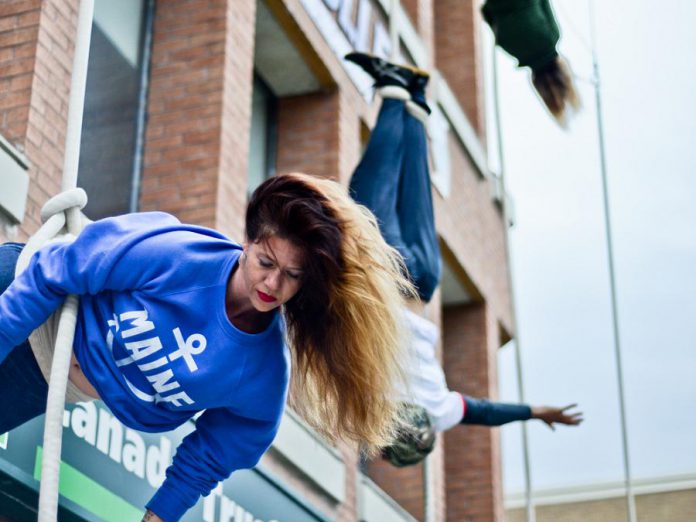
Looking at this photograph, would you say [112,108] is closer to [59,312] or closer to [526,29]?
[526,29]

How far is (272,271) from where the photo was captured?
122 inches

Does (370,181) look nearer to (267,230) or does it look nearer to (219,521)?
(219,521)

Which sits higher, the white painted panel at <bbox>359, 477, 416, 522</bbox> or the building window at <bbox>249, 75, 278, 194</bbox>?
the building window at <bbox>249, 75, 278, 194</bbox>

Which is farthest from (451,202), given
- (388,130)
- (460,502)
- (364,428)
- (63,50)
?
(364,428)

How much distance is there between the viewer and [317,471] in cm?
748

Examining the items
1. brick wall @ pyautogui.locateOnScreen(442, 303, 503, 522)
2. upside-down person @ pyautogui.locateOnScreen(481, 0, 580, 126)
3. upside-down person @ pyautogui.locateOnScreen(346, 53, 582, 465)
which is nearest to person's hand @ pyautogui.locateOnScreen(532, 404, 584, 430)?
upside-down person @ pyautogui.locateOnScreen(346, 53, 582, 465)

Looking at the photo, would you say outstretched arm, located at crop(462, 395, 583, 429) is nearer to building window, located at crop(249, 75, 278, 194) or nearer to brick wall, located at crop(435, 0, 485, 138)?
building window, located at crop(249, 75, 278, 194)

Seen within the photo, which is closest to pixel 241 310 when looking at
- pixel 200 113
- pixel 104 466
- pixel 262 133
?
pixel 104 466

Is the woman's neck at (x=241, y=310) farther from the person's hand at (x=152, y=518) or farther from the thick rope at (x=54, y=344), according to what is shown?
the person's hand at (x=152, y=518)

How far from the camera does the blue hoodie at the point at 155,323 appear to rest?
308 centimetres

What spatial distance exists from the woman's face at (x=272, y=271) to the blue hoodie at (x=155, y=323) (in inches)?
4.7

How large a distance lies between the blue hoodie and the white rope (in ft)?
0.21

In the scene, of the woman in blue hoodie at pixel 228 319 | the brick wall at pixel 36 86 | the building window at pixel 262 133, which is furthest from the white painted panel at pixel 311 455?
the woman in blue hoodie at pixel 228 319

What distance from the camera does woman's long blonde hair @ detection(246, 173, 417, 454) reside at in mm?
3080
